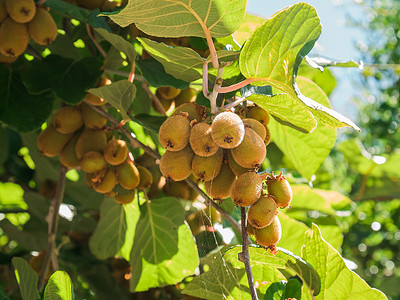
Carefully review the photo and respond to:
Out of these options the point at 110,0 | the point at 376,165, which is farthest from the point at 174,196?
the point at 376,165

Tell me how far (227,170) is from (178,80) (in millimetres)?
338

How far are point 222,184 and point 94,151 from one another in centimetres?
42

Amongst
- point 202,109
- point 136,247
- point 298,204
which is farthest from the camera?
point 298,204

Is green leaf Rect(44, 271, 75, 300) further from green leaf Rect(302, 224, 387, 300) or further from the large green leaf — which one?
the large green leaf

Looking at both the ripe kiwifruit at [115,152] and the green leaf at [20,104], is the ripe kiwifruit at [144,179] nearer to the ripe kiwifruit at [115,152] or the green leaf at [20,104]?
the ripe kiwifruit at [115,152]

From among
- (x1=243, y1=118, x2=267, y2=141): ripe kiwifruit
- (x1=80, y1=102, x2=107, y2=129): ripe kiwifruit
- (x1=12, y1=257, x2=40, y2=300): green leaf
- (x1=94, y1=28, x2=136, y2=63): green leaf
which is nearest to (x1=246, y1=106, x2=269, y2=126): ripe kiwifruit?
(x1=243, y1=118, x2=267, y2=141): ripe kiwifruit

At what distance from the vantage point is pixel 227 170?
773mm

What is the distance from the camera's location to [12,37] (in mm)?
1077

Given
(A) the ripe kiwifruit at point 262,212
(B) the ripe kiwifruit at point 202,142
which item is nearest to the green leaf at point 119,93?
(B) the ripe kiwifruit at point 202,142

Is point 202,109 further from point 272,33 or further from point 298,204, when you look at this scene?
point 298,204

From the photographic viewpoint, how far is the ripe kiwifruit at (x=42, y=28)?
3.66ft

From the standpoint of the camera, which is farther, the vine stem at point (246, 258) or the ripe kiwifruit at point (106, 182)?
the ripe kiwifruit at point (106, 182)

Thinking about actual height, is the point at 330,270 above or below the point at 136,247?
above

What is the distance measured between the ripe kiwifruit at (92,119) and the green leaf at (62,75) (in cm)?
5
